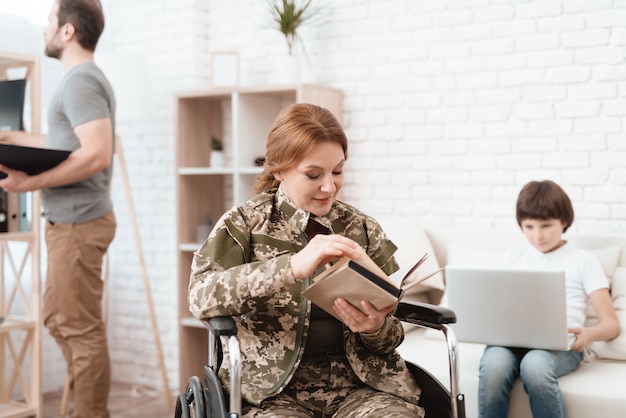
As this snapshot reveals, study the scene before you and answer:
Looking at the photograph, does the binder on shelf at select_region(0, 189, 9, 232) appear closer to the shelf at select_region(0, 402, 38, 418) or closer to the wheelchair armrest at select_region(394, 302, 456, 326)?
the shelf at select_region(0, 402, 38, 418)

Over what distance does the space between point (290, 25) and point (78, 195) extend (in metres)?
1.40

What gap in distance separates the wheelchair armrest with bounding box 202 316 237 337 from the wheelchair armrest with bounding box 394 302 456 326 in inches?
19.0

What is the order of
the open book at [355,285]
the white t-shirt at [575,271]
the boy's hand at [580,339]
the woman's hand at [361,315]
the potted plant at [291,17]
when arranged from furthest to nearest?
1. the potted plant at [291,17]
2. the white t-shirt at [575,271]
3. the boy's hand at [580,339]
4. the woman's hand at [361,315]
5. the open book at [355,285]

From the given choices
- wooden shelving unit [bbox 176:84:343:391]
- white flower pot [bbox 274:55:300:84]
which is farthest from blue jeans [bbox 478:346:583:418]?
white flower pot [bbox 274:55:300:84]

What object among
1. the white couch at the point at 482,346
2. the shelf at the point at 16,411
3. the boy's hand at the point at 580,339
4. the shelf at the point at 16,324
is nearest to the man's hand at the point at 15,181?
the shelf at the point at 16,324

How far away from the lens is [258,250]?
5.99 feet

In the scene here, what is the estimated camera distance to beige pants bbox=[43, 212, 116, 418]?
2787 millimetres

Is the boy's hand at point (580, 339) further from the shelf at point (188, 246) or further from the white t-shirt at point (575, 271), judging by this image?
the shelf at point (188, 246)

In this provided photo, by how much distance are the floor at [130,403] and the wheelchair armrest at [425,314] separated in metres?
2.03

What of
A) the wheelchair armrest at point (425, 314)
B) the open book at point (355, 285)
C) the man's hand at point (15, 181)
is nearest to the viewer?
the open book at point (355, 285)

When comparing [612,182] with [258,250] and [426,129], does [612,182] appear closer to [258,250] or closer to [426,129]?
[426,129]

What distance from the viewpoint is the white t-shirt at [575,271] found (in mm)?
2535

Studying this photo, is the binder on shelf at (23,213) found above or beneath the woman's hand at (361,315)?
above

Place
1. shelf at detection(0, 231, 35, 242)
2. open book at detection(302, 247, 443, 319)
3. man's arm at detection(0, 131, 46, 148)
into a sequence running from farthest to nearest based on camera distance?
shelf at detection(0, 231, 35, 242) < man's arm at detection(0, 131, 46, 148) < open book at detection(302, 247, 443, 319)
